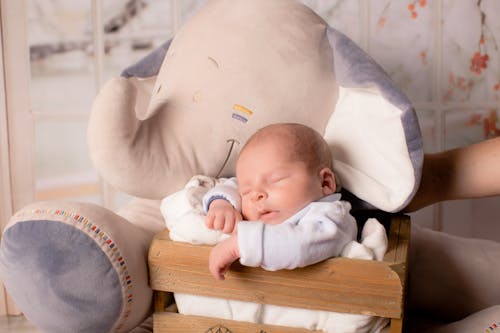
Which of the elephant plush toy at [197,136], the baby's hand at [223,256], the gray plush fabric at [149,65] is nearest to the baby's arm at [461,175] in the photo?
the elephant plush toy at [197,136]

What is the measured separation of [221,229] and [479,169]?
52 centimetres

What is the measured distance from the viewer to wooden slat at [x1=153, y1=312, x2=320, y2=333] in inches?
37.3

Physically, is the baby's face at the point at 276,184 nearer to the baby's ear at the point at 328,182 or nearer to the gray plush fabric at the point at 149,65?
the baby's ear at the point at 328,182

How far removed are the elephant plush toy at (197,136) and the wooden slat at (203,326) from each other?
1.5 inches

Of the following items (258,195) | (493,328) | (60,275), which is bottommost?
(493,328)

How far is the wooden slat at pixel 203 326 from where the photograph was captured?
95 centimetres

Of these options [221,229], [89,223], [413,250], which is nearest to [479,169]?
[413,250]

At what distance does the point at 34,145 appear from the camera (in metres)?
1.64

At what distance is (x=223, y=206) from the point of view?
0.97 m

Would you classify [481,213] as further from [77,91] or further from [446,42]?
[77,91]

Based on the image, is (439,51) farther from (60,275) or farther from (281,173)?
(60,275)

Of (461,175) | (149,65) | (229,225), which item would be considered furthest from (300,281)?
(149,65)

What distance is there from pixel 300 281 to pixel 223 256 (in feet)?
0.38

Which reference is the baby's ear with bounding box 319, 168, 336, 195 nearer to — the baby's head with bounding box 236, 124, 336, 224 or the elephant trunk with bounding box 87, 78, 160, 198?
the baby's head with bounding box 236, 124, 336, 224
